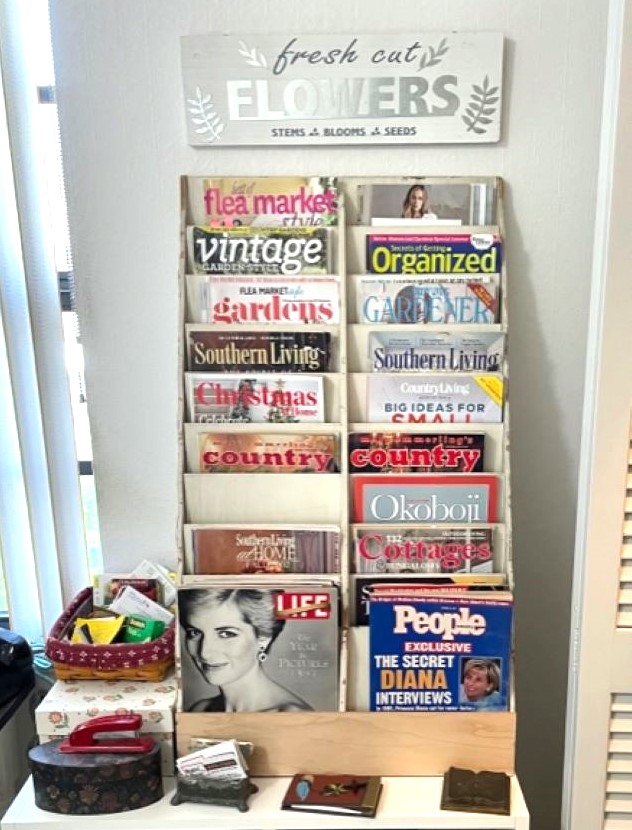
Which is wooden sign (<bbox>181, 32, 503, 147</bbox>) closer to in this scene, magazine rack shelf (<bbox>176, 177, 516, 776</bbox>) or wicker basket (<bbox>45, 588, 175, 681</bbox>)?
magazine rack shelf (<bbox>176, 177, 516, 776</bbox>)

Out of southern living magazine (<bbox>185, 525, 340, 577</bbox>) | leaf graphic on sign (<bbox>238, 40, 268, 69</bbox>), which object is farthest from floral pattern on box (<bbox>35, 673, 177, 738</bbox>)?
leaf graphic on sign (<bbox>238, 40, 268, 69</bbox>)

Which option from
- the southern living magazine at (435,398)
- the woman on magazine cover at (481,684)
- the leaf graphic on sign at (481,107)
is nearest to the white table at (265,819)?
the woman on magazine cover at (481,684)

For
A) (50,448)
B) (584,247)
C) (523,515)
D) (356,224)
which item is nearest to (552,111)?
(584,247)

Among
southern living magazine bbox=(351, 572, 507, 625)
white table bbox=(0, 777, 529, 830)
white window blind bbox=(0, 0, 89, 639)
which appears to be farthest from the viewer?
white window blind bbox=(0, 0, 89, 639)

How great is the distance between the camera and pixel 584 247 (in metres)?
1.38

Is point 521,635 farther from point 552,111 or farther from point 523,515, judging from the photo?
point 552,111

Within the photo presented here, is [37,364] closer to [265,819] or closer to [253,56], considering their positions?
[253,56]

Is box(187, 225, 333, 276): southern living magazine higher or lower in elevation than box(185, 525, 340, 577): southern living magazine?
higher

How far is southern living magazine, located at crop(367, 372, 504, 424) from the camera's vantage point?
1.32 m

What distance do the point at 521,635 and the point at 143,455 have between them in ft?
2.79

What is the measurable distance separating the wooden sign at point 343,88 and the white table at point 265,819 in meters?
1.08

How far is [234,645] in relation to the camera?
1.26 metres

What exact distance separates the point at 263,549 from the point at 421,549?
0.27 metres

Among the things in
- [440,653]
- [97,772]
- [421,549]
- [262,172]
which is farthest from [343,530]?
[262,172]
